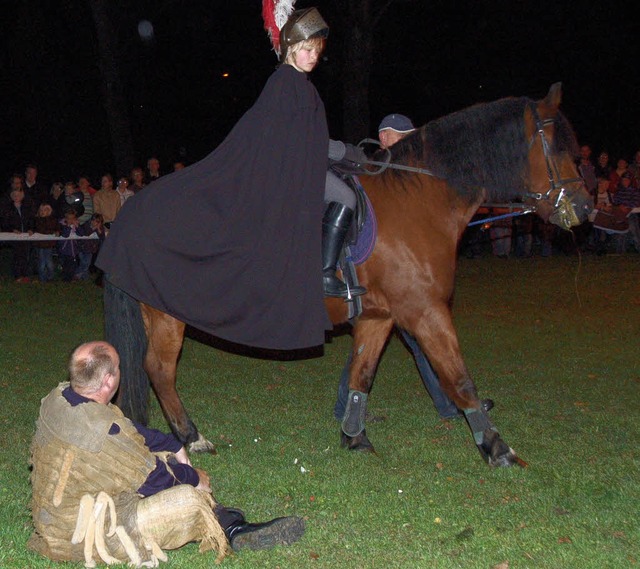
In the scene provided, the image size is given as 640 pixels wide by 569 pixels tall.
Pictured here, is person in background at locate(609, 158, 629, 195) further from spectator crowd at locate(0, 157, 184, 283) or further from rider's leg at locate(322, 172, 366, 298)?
rider's leg at locate(322, 172, 366, 298)

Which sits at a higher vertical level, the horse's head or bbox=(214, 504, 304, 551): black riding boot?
Answer: the horse's head

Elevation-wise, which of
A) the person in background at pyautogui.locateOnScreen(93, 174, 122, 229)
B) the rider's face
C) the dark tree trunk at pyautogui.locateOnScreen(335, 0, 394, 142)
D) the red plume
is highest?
the dark tree trunk at pyautogui.locateOnScreen(335, 0, 394, 142)

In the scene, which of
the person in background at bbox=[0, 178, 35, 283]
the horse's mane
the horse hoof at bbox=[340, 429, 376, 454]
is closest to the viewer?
the horse's mane

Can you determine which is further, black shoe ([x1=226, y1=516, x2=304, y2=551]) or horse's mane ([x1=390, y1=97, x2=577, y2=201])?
horse's mane ([x1=390, y1=97, x2=577, y2=201])

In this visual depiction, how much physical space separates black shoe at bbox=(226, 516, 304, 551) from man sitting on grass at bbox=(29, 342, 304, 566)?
17 centimetres

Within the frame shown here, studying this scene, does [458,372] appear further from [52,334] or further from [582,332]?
[52,334]

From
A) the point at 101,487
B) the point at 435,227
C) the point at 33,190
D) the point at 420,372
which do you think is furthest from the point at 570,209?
the point at 33,190

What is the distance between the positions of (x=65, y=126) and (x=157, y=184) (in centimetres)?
2861

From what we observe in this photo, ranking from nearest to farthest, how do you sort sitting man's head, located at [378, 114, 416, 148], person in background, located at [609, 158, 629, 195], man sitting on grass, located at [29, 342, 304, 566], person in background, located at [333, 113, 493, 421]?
man sitting on grass, located at [29, 342, 304, 566] < person in background, located at [333, 113, 493, 421] < sitting man's head, located at [378, 114, 416, 148] < person in background, located at [609, 158, 629, 195]

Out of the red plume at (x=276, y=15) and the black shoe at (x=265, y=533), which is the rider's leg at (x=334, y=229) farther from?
the black shoe at (x=265, y=533)

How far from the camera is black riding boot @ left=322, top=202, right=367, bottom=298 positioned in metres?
6.02

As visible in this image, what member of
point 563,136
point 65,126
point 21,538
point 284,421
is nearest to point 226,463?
point 284,421

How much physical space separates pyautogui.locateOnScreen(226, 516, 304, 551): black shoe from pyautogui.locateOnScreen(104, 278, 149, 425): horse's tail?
5.88 ft

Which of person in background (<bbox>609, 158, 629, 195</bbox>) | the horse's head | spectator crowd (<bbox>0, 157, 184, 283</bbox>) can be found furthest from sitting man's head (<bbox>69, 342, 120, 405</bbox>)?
person in background (<bbox>609, 158, 629, 195</bbox>)
